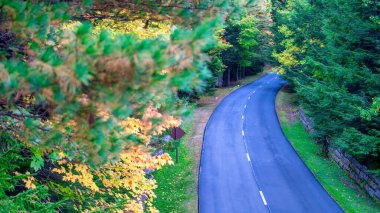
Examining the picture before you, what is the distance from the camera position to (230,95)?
41.6m

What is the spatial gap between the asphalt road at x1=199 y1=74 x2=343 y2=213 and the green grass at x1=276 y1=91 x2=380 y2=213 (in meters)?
0.45

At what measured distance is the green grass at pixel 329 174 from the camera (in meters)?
16.0

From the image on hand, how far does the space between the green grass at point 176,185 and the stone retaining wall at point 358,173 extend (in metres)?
8.50

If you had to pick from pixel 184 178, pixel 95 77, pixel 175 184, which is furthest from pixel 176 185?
pixel 95 77

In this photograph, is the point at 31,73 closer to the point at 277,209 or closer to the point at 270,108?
the point at 277,209

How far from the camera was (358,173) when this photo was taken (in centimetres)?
1839

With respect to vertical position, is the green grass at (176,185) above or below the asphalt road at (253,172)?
below

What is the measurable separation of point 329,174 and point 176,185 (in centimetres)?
861

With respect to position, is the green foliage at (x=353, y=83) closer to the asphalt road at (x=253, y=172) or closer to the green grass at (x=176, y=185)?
the asphalt road at (x=253, y=172)

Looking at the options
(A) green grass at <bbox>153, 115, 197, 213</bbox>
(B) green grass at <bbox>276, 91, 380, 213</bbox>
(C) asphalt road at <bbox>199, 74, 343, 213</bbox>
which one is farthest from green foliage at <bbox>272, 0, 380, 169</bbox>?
(A) green grass at <bbox>153, 115, 197, 213</bbox>

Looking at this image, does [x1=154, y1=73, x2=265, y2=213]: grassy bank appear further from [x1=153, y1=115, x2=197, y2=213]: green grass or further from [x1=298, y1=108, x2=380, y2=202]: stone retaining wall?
[x1=298, y1=108, x2=380, y2=202]: stone retaining wall

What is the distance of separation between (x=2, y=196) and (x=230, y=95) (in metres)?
36.7

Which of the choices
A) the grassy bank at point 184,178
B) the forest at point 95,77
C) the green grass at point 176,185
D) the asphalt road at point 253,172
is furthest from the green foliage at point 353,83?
the forest at point 95,77

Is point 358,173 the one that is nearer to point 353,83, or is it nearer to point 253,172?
point 353,83
